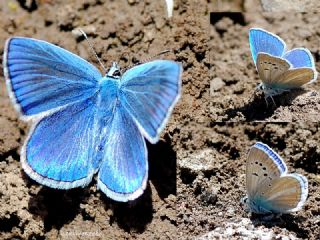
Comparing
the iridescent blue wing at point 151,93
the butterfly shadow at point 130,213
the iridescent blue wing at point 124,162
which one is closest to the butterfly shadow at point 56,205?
the butterfly shadow at point 130,213

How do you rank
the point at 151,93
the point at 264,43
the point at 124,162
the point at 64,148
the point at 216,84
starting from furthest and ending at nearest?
the point at 216,84 < the point at 264,43 < the point at 64,148 < the point at 124,162 < the point at 151,93

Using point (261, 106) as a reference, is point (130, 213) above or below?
below

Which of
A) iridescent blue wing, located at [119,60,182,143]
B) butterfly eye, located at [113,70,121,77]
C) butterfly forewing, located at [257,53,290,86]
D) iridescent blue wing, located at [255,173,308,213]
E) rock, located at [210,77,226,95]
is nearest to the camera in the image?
iridescent blue wing, located at [119,60,182,143]

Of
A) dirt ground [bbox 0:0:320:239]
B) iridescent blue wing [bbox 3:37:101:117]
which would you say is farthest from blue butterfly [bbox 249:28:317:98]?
iridescent blue wing [bbox 3:37:101:117]

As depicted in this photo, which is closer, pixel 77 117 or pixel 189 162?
pixel 77 117

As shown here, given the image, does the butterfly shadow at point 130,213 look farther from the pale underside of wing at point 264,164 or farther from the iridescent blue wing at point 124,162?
the pale underside of wing at point 264,164

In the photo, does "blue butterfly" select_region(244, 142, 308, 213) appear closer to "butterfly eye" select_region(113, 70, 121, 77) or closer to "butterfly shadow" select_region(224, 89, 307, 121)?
"butterfly shadow" select_region(224, 89, 307, 121)

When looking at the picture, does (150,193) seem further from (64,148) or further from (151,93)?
(151,93)

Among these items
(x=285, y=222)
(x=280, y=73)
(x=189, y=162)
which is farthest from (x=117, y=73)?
(x=285, y=222)

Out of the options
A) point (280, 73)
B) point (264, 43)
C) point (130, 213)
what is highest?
point (264, 43)
